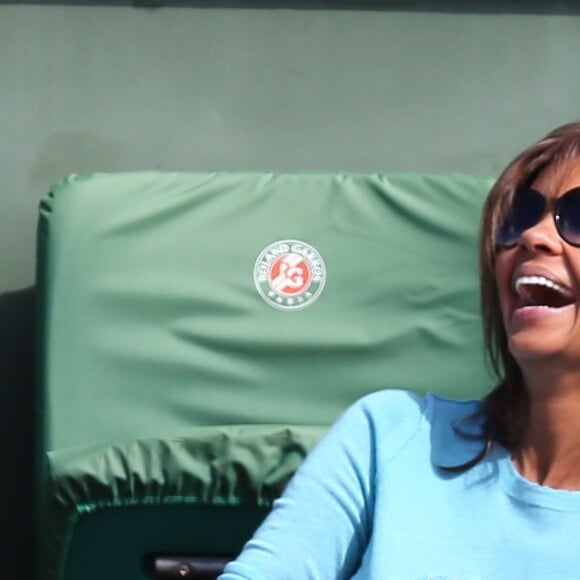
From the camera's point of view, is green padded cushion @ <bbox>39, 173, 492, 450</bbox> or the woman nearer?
the woman

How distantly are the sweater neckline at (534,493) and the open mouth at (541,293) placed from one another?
13cm

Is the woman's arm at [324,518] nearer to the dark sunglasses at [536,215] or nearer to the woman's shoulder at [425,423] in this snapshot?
the woman's shoulder at [425,423]

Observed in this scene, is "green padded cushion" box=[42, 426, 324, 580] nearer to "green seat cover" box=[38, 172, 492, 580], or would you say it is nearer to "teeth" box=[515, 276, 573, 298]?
"green seat cover" box=[38, 172, 492, 580]

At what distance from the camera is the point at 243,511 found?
126 cm

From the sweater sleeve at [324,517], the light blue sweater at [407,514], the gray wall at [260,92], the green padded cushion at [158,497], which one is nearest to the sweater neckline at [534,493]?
the light blue sweater at [407,514]

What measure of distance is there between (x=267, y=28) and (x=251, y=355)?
0.48 meters

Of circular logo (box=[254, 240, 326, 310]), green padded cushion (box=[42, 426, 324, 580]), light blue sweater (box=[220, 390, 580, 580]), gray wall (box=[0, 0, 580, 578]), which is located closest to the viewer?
light blue sweater (box=[220, 390, 580, 580])

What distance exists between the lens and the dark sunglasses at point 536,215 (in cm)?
91

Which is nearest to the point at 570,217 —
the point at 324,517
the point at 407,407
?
the point at 407,407

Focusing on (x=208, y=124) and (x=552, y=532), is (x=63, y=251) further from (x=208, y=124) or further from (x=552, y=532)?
(x=552, y=532)

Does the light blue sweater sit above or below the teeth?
below

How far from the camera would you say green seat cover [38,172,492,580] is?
1.25 metres

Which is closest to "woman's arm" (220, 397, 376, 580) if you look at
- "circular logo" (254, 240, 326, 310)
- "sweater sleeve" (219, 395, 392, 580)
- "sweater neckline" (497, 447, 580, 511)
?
"sweater sleeve" (219, 395, 392, 580)

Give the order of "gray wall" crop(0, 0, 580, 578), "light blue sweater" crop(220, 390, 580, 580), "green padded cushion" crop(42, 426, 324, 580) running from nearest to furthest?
"light blue sweater" crop(220, 390, 580, 580) < "green padded cushion" crop(42, 426, 324, 580) < "gray wall" crop(0, 0, 580, 578)
